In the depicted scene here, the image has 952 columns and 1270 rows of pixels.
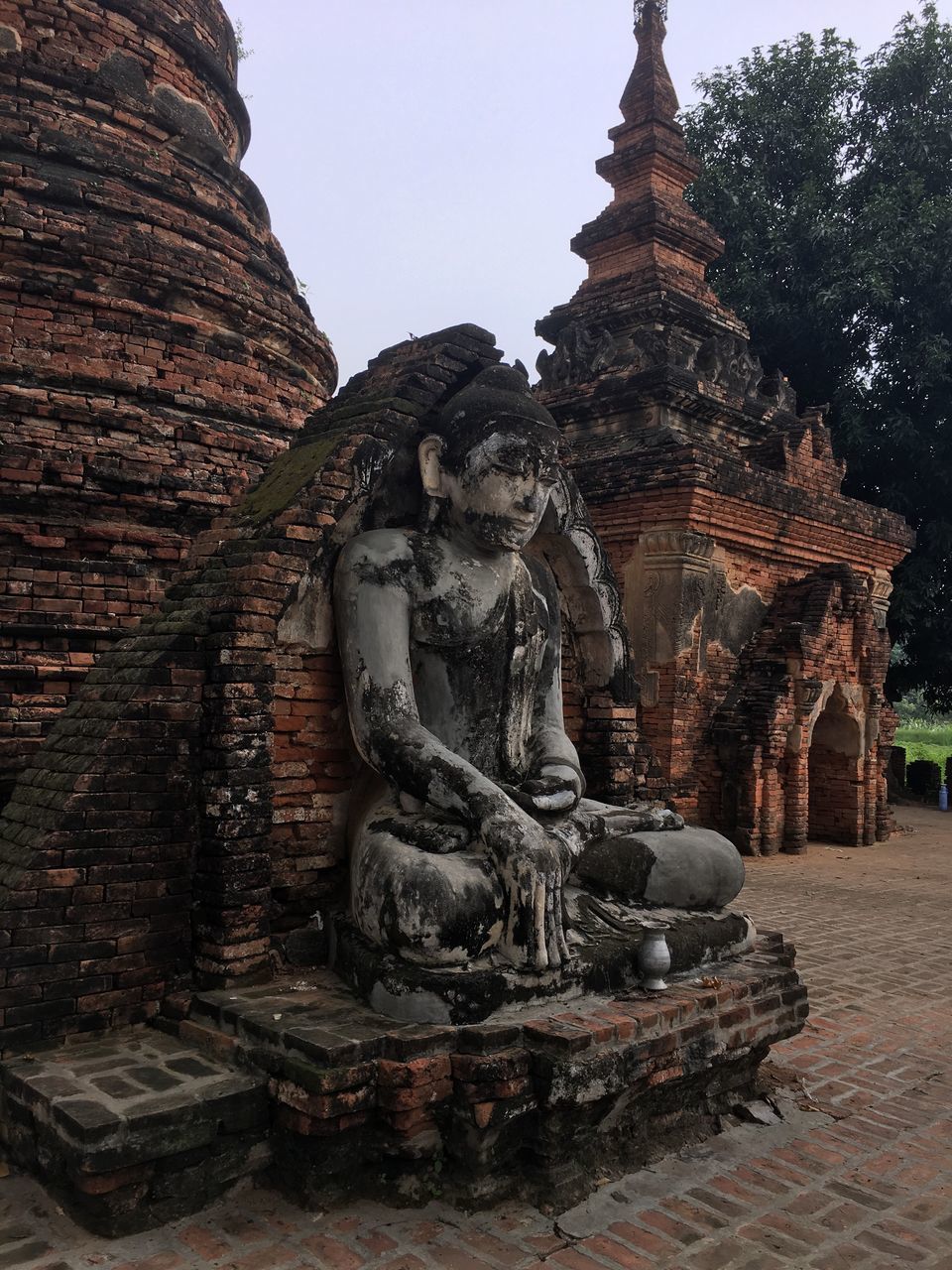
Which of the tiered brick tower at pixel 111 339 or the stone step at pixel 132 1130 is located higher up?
the tiered brick tower at pixel 111 339

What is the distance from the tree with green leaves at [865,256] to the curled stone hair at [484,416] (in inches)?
624

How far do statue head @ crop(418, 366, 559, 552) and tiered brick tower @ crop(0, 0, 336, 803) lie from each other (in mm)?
2500

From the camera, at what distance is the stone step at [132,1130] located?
117 inches

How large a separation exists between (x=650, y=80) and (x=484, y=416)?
13581mm

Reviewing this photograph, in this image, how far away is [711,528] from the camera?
1156 cm

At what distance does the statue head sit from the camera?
4.37m

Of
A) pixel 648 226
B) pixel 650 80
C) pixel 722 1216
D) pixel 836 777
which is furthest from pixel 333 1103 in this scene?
pixel 650 80

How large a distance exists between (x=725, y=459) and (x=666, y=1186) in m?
9.11

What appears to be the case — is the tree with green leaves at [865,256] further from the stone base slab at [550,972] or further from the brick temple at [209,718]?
the stone base slab at [550,972]

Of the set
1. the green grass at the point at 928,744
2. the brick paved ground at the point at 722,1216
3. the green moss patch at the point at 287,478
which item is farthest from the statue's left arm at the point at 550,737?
the green grass at the point at 928,744

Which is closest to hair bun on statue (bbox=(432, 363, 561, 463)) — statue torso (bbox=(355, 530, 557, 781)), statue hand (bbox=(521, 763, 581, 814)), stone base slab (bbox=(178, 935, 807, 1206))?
statue torso (bbox=(355, 530, 557, 781))

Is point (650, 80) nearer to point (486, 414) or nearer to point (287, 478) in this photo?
point (486, 414)

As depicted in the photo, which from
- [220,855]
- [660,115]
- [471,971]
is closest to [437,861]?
[471,971]

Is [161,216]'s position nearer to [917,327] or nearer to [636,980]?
[636,980]
